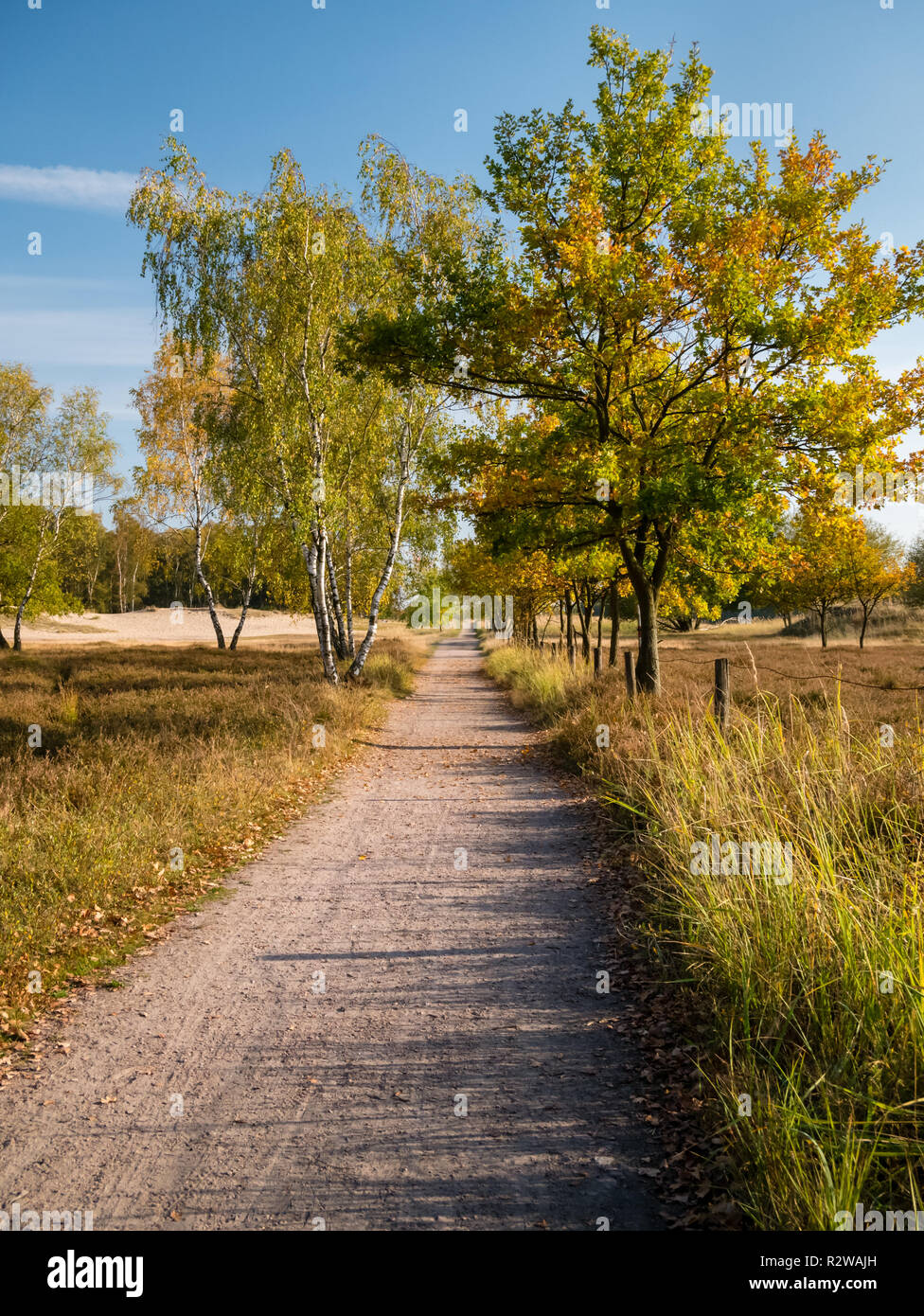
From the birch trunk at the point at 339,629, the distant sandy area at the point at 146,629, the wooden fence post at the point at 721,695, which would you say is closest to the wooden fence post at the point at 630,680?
the wooden fence post at the point at 721,695

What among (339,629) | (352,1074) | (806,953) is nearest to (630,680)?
(806,953)

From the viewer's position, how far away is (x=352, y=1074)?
13.6 ft

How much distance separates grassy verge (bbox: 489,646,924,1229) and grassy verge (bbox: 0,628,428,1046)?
13.0 feet

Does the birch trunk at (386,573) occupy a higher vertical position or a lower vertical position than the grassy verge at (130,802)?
higher

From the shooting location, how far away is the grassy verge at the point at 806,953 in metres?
3.02

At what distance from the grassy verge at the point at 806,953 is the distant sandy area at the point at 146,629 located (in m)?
48.3

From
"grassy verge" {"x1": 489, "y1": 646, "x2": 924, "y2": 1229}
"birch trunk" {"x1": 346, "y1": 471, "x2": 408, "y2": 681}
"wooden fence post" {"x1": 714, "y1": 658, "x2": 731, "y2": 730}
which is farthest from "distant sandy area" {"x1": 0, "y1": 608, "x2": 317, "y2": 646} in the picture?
"grassy verge" {"x1": 489, "y1": 646, "x2": 924, "y2": 1229}

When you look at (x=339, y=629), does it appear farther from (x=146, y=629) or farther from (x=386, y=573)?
(x=146, y=629)

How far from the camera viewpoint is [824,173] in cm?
1217

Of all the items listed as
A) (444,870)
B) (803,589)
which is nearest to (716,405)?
(444,870)

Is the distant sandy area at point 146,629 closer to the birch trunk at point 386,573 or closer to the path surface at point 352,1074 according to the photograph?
the birch trunk at point 386,573

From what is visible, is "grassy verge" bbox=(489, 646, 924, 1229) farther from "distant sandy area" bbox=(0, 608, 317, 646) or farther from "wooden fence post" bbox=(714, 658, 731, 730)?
"distant sandy area" bbox=(0, 608, 317, 646)

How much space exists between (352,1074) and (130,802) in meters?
5.06
